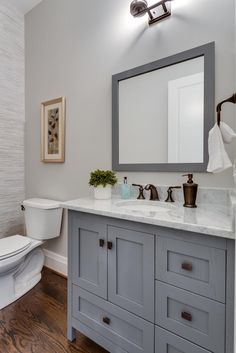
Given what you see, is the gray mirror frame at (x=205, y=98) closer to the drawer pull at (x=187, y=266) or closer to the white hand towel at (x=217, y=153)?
the white hand towel at (x=217, y=153)

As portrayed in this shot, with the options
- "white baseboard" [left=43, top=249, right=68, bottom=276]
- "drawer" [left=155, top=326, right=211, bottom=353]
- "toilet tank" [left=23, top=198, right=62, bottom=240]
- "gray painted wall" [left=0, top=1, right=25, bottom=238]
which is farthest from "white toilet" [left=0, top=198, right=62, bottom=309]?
"drawer" [left=155, top=326, right=211, bottom=353]

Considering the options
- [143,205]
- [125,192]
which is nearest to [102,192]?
[125,192]

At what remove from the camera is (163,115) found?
1.47m

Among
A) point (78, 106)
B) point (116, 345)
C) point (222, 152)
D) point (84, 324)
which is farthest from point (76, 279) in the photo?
point (78, 106)

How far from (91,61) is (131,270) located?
65.5 inches

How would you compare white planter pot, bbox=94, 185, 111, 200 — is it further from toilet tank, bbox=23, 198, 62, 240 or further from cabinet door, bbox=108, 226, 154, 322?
toilet tank, bbox=23, 198, 62, 240

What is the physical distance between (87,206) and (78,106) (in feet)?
3.54

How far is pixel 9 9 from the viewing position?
2.27 meters

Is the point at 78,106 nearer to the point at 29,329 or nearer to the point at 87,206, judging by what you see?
the point at 87,206

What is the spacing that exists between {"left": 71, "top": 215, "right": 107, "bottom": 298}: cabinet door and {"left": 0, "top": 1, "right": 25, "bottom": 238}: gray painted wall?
1377 millimetres

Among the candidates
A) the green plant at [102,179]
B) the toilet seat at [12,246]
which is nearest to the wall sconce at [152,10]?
the green plant at [102,179]

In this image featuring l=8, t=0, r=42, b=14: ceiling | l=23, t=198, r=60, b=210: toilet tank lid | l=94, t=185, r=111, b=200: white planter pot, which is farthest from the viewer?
l=8, t=0, r=42, b=14: ceiling

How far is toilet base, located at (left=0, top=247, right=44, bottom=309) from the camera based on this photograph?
1676 millimetres

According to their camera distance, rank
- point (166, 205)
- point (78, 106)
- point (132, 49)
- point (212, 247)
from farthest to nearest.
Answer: point (78, 106) → point (132, 49) → point (166, 205) → point (212, 247)
